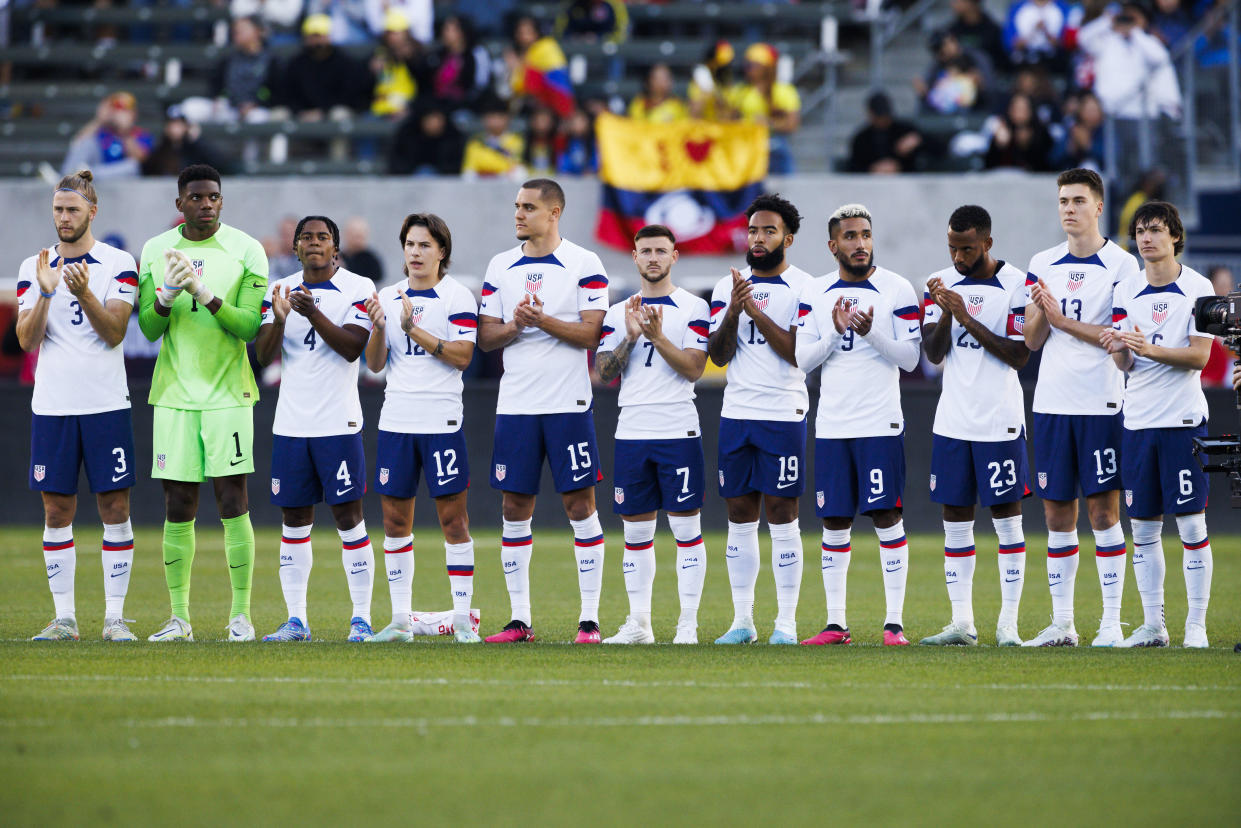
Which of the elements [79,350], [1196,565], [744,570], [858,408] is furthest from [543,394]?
[1196,565]

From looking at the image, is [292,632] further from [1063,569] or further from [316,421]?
[1063,569]

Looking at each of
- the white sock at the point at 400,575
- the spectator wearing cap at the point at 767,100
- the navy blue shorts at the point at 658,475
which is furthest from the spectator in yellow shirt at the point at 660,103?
the white sock at the point at 400,575

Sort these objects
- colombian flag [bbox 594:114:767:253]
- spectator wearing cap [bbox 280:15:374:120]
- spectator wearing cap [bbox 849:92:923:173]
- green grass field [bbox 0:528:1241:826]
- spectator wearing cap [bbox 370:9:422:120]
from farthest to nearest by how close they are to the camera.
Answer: spectator wearing cap [bbox 280:15:374:120] → spectator wearing cap [bbox 370:9:422:120] → spectator wearing cap [bbox 849:92:923:173] → colombian flag [bbox 594:114:767:253] → green grass field [bbox 0:528:1241:826]

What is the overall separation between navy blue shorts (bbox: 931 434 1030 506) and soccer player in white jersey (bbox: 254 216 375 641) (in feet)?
11.1

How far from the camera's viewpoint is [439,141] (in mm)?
20297

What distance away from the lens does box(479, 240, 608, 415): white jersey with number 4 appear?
9.50 meters

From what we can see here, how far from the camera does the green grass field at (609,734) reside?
17.3 feet

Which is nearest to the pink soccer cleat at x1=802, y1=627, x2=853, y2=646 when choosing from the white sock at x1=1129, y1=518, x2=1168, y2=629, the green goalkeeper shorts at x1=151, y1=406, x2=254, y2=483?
the white sock at x1=1129, y1=518, x2=1168, y2=629

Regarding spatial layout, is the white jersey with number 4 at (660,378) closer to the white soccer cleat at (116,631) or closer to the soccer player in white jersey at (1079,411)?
the soccer player in white jersey at (1079,411)

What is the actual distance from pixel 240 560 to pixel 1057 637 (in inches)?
188

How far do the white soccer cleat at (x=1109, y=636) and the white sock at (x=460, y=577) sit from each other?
3621 millimetres

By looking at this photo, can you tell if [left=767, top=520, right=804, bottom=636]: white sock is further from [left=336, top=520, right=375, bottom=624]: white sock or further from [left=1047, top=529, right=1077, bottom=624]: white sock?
[left=336, top=520, right=375, bottom=624]: white sock

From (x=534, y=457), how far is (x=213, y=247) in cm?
230

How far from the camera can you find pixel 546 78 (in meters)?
21.1
